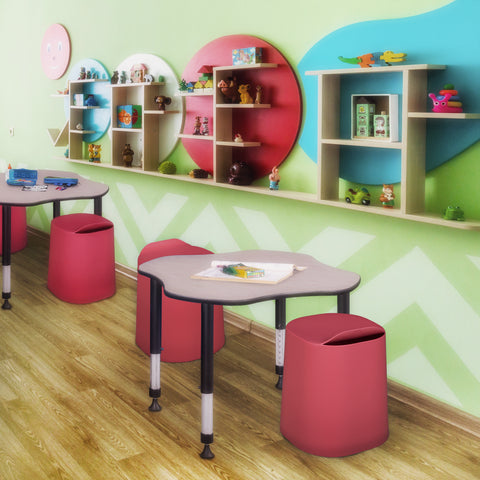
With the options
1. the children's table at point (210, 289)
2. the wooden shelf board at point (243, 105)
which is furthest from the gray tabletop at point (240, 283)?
the wooden shelf board at point (243, 105)

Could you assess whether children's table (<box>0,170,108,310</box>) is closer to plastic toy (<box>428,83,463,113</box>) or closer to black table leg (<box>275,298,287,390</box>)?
black table leg (<box>275,298,287,390</box>)

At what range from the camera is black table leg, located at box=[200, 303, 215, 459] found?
2.21 m

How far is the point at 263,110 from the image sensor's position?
3.36 metres

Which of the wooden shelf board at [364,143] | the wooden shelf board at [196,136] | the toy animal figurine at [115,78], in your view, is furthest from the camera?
the toy animal figurine at [115,78]

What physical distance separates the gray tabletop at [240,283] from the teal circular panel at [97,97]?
245 cm

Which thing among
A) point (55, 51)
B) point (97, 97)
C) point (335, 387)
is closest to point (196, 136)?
point (97, 97)

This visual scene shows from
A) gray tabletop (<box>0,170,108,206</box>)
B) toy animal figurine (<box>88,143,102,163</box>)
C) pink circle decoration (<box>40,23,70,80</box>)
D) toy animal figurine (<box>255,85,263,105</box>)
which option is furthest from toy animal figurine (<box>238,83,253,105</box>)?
pink circle decoration (<box>40,23,70,80</box>)

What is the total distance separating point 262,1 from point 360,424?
2.14 m

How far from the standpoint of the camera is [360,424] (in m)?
2.26

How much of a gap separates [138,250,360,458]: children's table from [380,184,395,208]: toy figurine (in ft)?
1.29

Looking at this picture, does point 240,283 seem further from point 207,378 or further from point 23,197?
point 23,197

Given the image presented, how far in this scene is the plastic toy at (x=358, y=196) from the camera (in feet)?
9.03

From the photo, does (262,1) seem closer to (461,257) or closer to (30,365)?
(461,257)

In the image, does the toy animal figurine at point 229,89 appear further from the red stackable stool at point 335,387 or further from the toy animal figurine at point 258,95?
the red stackable stool at point 335,387
